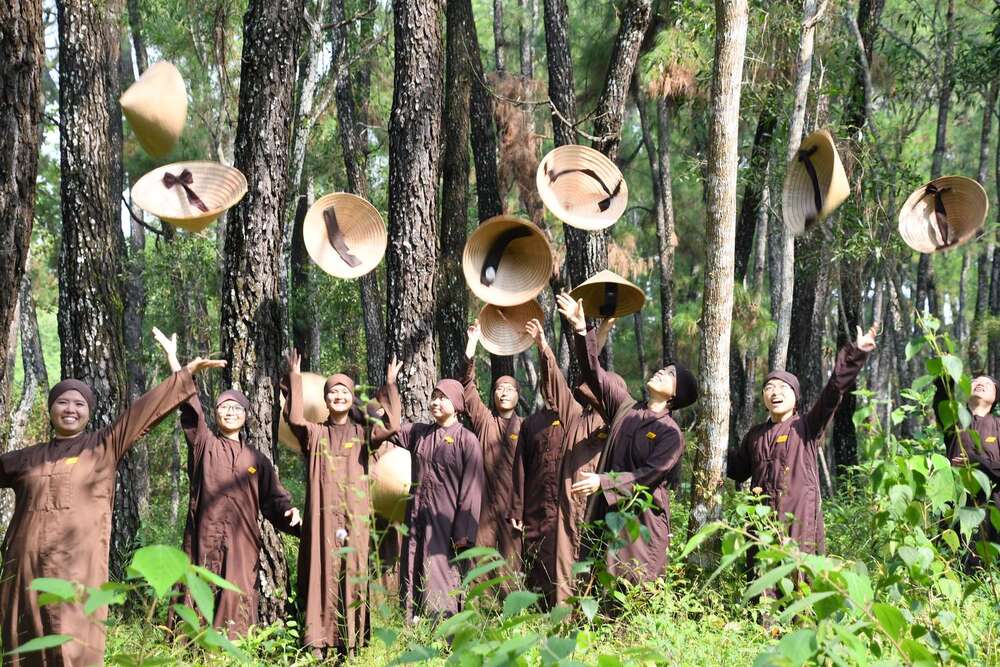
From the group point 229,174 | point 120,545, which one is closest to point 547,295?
point 120,545

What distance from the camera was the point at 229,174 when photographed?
6113 millimetres

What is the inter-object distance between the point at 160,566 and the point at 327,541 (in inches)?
186

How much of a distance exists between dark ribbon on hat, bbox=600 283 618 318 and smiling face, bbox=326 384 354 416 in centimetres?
193

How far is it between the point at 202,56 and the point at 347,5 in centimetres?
291

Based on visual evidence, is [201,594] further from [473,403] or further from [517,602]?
[473,403]

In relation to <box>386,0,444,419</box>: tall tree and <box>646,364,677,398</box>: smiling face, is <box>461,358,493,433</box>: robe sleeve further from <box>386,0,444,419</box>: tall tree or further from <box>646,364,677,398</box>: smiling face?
<box>646,364,677,398</box>: smiling face

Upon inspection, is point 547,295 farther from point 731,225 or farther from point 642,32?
point 731,225

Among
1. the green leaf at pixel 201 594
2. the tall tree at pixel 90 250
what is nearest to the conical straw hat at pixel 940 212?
the tall tree at pixel 90 250

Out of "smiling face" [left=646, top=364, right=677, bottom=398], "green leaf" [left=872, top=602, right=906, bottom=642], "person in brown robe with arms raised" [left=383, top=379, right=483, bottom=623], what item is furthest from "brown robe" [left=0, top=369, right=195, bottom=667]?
"green leaf" [left=872, top=602, right=906, bottom=642]

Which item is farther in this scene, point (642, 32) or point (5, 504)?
point (5, 504)

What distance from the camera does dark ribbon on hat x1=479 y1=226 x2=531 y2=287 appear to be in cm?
734

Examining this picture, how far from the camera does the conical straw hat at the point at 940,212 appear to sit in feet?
22.3

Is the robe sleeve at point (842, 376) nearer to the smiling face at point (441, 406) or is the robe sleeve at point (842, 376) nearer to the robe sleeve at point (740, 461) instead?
the robe sleeve at point (740, 461)

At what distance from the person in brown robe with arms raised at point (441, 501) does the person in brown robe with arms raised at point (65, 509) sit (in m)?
2.14
